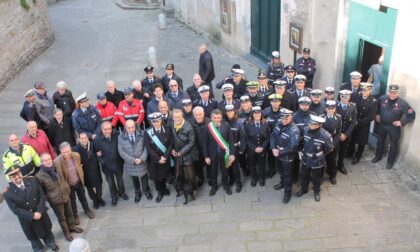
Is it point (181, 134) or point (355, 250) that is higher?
point (181, 134)

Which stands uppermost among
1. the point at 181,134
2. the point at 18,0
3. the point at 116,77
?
the point at 18,0

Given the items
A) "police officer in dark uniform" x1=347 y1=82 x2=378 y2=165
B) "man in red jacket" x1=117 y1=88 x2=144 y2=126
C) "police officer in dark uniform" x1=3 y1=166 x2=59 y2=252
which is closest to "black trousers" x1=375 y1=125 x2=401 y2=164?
"police officer in dark uniform" x1=347 y1=82 x2=378 y2=165

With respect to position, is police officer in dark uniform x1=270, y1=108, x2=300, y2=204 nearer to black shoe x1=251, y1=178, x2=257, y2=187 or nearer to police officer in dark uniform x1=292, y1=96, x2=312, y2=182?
police officer in dark uniform x1=292, y1=96, x2=312, y2=182

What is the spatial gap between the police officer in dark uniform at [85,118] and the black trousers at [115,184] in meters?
0.94

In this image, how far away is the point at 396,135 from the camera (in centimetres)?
842

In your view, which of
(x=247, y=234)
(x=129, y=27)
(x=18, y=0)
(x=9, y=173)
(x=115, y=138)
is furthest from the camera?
(x=129, y=27)

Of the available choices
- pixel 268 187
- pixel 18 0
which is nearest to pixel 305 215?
pixel 268 187

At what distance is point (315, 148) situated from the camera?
294 inches

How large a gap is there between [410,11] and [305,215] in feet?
13.6

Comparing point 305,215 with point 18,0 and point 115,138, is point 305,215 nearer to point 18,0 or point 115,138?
point 115,138

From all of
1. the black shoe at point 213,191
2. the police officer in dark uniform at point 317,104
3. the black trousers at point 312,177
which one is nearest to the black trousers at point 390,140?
the police officer in dark uniform at point 317,104

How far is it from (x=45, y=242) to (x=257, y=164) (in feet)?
13.0

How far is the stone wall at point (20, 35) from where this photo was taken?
14.8m

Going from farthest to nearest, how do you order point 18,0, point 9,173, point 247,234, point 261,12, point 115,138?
1. point 18,0
2. point 261,12
3. point 115,138
4. point 247,234
5. point 9,173
